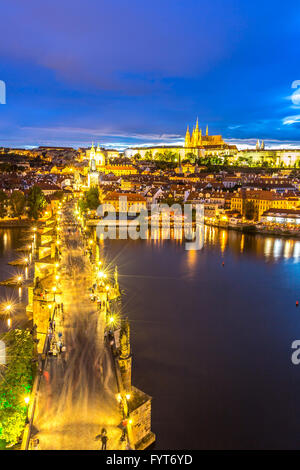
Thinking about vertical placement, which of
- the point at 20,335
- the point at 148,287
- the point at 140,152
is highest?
the point at 140,152

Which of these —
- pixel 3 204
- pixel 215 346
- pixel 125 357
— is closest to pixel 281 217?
pixel 215 346

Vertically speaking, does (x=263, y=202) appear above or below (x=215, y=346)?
above

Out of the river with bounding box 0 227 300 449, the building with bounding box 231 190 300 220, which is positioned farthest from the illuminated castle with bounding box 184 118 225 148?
the river with bounding box 0 227 300 449

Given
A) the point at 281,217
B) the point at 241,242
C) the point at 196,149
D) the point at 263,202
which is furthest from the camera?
the point at 196,149

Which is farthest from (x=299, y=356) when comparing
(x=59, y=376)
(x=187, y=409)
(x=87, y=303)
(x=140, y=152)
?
(x=140, y=152)

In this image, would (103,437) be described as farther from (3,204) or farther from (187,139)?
(187,139)

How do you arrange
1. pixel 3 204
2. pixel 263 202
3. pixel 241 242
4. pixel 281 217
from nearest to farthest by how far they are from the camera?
pixel 241 242 → pixel 3 204 → pixel 281 217 → pixel 263 202

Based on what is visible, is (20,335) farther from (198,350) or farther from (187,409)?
(198,350)

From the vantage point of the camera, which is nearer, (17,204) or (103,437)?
(103,437)

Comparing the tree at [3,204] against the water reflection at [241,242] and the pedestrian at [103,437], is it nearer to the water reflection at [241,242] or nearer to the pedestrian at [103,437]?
the water reflection at [241,242]
